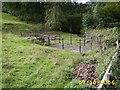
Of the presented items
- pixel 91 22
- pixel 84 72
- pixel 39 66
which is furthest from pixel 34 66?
pixel 91 22

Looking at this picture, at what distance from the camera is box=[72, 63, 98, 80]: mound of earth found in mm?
9648

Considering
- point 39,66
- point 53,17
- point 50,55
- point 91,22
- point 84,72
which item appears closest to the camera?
point 84,72

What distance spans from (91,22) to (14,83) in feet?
56.8

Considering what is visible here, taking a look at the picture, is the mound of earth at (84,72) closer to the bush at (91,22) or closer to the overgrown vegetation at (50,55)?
the overgrown vegetation at (50,55)

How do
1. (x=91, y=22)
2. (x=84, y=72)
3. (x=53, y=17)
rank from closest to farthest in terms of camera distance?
(x=84, y=72) < (x=91, y=22) < (x=53, y=17)

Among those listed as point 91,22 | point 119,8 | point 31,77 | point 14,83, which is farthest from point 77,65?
point 119,8

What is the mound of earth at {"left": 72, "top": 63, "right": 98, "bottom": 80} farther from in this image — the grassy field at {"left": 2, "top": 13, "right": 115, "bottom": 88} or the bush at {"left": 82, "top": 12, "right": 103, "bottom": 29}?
the bush at {"left": 82, "top": 12, "right": 103, "bottom": 29}

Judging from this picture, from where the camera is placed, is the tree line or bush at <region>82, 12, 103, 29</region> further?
the tree line

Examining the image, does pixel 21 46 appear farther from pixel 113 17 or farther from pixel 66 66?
pixel 113 17

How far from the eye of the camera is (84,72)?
10039 millimetres

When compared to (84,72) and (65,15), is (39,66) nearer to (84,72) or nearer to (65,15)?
(84,72)

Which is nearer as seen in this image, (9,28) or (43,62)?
(43,62)

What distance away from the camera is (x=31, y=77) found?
36.2ft

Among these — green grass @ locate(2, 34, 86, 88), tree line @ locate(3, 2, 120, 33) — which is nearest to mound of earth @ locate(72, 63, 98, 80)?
green grass @ locate(2, 34, 86, 88)
